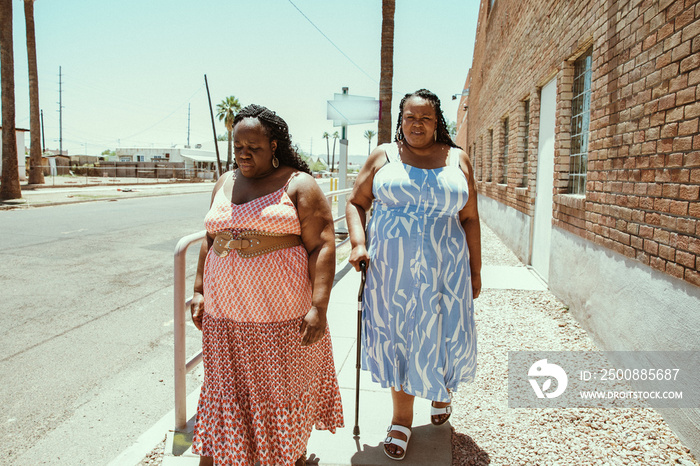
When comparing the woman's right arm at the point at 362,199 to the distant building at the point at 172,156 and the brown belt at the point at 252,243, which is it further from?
the distant building at the point at 172,156

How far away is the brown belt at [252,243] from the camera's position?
7.63 feet

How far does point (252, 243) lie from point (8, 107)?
21.4m

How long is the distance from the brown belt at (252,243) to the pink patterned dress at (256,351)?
0.03m

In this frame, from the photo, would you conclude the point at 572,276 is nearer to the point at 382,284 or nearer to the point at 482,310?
the point at 482,310

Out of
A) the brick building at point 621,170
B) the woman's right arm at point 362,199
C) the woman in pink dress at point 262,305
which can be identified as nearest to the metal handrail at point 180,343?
the woman in pink dress at point 262,305

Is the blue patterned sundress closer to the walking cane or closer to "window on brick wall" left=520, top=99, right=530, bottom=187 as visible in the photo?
the walking cane

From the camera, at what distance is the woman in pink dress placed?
232cm

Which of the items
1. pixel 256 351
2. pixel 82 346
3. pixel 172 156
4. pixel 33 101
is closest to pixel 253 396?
pixel 256 351

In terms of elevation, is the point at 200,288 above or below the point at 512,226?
above

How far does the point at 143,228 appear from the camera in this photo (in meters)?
11.7

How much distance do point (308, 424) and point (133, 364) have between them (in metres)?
2.44

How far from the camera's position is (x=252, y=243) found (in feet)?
7.64

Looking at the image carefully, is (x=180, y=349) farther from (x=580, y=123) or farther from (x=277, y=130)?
(x=580, y=123)

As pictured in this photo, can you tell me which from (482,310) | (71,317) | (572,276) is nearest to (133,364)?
(71,317)
